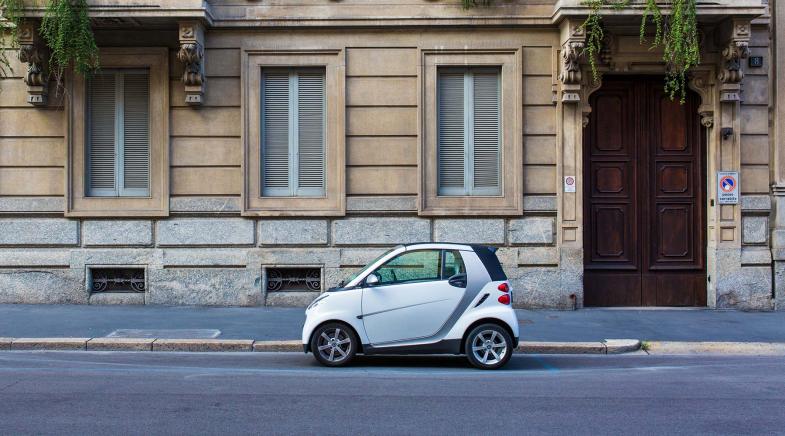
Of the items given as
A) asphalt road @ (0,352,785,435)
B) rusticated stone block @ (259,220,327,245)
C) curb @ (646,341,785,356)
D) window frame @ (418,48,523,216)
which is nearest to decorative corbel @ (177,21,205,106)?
rusticated stone block @ (259,220,327,245)

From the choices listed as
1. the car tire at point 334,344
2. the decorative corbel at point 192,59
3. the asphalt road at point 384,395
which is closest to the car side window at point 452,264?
the asphalt road at point 384,395

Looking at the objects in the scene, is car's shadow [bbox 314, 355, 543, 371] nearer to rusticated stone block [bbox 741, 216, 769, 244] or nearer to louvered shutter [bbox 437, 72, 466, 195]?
louvered shutter [bbox 437, 72, 466, 195]

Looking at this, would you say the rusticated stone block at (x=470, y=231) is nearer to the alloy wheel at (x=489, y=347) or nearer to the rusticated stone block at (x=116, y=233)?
the alloy wheel at (x=489, y=347)

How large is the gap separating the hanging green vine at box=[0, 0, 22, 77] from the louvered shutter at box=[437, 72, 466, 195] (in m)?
7.71

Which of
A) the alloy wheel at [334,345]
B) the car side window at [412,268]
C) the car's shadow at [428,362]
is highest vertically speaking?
the car side window at [412,268]

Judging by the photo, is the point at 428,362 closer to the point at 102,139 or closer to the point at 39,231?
the point at 102,139

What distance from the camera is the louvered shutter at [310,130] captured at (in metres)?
15.0

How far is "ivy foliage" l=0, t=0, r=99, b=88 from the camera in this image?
43.8 feet

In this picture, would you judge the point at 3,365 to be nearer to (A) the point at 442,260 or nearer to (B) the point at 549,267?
(A) the point at 442,260

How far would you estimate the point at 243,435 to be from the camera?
6.44 m

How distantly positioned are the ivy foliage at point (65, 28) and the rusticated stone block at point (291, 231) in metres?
4.22

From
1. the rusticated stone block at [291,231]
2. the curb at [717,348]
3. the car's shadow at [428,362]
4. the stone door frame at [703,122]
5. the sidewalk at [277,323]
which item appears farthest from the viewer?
the rusticated stone block at [291,231]

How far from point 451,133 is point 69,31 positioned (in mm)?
7167

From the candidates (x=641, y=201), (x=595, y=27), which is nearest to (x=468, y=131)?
(x=595, y=27)
